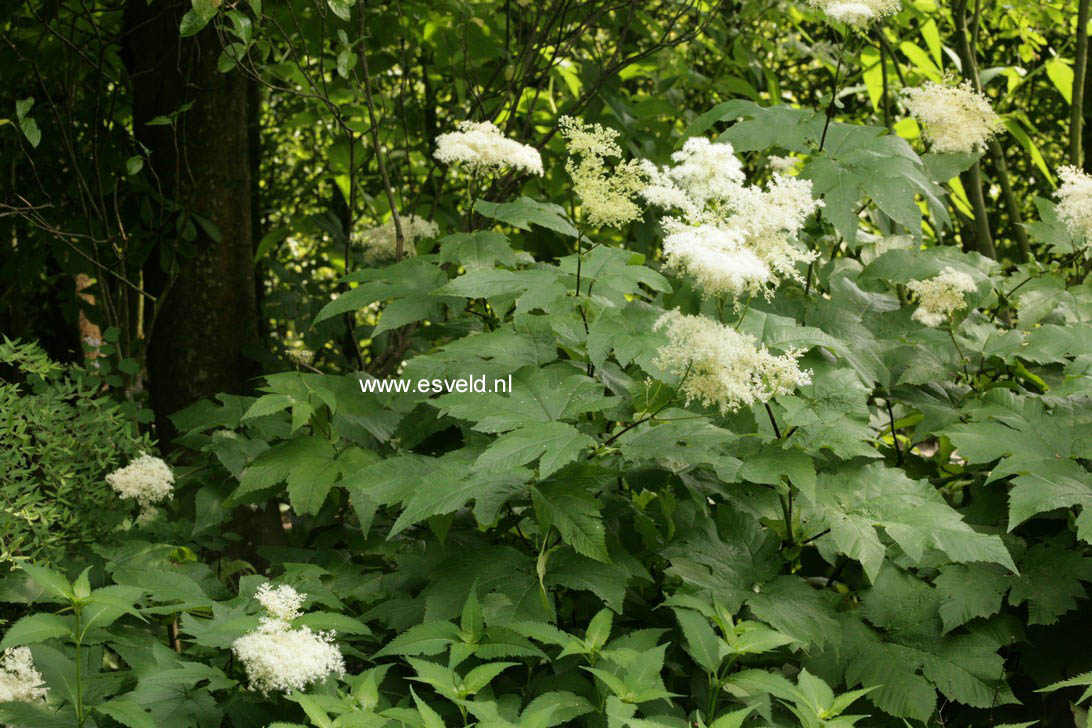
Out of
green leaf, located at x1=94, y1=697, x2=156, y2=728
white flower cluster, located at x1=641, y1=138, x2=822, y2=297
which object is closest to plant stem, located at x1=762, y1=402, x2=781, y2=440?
white flower cluster, located at x1=641, y1=138, x2=822, y2=297

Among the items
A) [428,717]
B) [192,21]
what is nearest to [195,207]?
[192,21]

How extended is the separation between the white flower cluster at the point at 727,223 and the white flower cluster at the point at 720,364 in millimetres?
82

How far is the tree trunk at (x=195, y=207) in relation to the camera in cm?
353

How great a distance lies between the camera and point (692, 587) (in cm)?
201

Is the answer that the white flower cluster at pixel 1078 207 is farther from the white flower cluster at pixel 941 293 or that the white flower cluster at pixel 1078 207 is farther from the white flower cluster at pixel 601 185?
the white flower cluster at pixel 601 185

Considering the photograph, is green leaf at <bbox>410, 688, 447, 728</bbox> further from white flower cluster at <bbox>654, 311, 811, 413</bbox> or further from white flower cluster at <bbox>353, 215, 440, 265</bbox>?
white flower cluster at <bbox>353, 215, 440, 265</bbox>

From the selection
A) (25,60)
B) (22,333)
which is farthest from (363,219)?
(25,60)

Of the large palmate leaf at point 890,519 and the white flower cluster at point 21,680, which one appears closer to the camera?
the white flower cluster at point 21,680

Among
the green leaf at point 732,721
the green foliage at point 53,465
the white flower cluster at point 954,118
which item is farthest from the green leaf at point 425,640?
the white flower cluster at point 954,118

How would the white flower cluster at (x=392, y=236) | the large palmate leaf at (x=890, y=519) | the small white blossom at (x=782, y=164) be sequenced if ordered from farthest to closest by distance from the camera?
the white flower cluster at (x=392, y=236) < the small white blossom at (x=782, y=164) < the large palmate leaf at (x=890, y=519)

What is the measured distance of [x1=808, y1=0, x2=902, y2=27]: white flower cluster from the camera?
2.35 m

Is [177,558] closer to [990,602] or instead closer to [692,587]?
[692,587]

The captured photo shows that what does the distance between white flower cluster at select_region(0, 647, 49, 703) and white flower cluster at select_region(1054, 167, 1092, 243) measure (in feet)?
8.30

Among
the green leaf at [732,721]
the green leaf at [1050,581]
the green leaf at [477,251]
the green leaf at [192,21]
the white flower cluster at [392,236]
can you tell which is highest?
the green leaf at [192,21]
